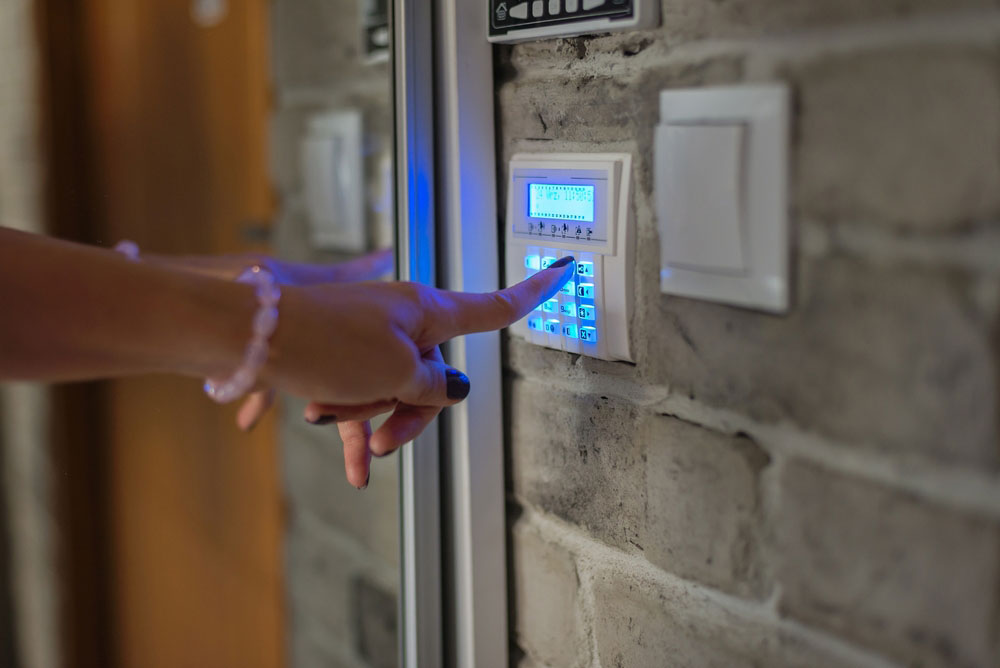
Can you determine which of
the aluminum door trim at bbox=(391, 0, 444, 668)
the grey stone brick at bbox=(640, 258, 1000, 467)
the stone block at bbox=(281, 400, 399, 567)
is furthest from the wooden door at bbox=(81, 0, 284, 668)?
the grey stone brick at bbox=(640, 258, 1000, 467)

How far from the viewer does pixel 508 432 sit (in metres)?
0.89

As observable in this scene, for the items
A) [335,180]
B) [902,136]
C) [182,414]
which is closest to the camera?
[902,136]

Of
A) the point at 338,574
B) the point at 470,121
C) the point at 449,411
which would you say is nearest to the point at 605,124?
the point at 470,121

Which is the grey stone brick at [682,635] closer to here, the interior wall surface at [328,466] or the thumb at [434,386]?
the thumb at [434,386]

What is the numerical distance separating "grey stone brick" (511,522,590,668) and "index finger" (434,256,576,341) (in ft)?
0.86

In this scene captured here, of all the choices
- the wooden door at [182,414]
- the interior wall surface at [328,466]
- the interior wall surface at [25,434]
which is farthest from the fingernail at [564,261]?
the interior wall surface at [25,434]

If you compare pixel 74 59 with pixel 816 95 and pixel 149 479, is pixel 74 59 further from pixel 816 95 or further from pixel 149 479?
pixel 816 95

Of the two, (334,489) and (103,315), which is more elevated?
→ (103,315)

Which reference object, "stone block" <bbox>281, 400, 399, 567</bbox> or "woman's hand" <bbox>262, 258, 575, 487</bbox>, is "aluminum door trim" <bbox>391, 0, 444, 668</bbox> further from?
"stone block" <bbox>281, 400, 399, 567</bbox>

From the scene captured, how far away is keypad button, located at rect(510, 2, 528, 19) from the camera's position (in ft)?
2.45

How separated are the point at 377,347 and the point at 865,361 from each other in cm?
32

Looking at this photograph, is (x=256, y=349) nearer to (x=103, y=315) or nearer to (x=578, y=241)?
(x=103, y=315)

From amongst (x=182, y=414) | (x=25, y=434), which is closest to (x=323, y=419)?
(x=182, y=414)

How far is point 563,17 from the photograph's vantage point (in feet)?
2.32
